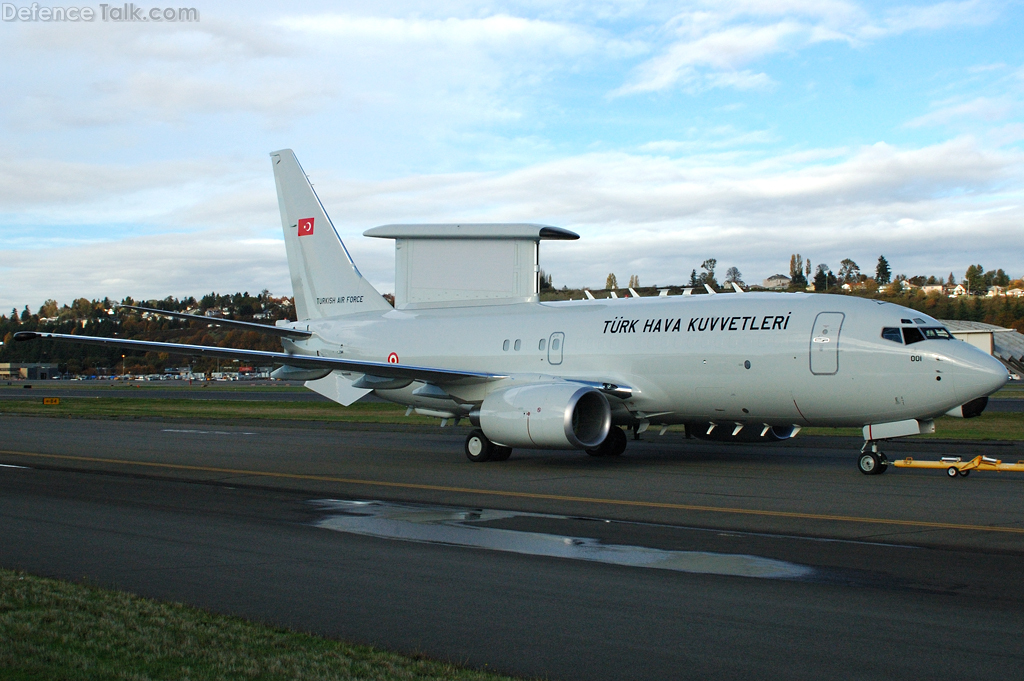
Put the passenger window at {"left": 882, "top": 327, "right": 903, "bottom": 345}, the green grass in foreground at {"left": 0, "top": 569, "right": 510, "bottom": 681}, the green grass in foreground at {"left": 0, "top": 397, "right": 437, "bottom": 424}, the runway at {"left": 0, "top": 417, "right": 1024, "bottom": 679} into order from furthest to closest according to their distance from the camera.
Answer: the green grass in foreground at {"left": 0, "top": 397, "right": 437, "bottom": 424}
the passenger window at {"left": 882, "top": 327, "right": 903, "bottom": 345}
the runway at {"left": 0, "top": 417, "right": 1024, "bottom": 679}
the green grass in foreground at {"left": 0, "top": 569, "right": 510, "bottom": 681}

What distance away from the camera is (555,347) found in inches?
858

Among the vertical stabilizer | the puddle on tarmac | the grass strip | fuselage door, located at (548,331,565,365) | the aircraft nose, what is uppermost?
the vertical stabilizer

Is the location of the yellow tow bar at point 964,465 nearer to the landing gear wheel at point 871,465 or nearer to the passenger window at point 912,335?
the landing gear wheel at point 871,465

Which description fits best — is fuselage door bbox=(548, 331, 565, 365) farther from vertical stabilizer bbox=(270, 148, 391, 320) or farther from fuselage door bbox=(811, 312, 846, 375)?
vertical stabilizer bbox=(270, 148, 391, 320)

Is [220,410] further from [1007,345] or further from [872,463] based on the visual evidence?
[1007,345]

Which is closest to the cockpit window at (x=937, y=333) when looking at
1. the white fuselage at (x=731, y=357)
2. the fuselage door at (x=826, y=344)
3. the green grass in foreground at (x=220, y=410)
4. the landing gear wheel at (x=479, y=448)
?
the white fuselage at (x=731, y=357)

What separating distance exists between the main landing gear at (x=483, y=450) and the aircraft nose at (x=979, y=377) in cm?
937

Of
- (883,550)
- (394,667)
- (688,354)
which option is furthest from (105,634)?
(688,354)

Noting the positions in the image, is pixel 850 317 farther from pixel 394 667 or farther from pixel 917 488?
pixel 394 667

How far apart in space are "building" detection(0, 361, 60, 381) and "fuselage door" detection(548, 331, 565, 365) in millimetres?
153375

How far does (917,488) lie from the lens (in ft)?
49.1

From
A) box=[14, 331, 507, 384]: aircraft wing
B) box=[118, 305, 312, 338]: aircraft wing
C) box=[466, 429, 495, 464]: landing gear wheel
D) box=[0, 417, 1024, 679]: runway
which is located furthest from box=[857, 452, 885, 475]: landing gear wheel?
box=[118, 305, 312, 338]: aircraft wing

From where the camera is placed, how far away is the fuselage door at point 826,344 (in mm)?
17344

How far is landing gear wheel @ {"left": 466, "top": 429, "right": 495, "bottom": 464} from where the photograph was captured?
68.7 ft
